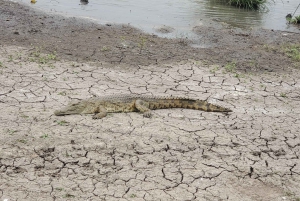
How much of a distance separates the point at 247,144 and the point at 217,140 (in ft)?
1.46

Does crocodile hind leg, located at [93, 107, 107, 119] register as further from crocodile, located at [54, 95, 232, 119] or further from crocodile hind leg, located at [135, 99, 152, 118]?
crocodile hind leg, located at [135, 99, 152, 118]

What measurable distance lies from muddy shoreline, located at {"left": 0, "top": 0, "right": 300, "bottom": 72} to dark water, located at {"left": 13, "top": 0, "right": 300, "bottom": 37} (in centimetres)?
79

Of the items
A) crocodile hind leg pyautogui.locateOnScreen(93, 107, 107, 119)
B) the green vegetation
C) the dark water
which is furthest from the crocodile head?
the green vegetation

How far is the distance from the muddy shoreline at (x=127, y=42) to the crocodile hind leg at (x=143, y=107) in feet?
7.21

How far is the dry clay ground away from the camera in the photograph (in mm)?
4852

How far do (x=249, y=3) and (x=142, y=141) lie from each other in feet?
38.1

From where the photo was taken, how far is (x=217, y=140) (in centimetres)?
604

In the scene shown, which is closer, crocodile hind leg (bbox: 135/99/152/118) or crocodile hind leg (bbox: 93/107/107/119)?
crocodile hind leg (bbox: 93/107/107/119)

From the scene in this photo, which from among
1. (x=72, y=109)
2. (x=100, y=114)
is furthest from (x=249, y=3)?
(x=72, y=109)

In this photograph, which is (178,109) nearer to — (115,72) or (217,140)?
(217,140)

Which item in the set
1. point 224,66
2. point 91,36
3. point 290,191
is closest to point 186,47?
point 224,66

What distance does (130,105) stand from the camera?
22.6 ft

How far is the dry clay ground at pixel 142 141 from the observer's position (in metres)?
4.85

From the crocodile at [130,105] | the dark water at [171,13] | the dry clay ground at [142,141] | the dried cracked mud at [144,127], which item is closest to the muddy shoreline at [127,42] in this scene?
the dried cracked mud at [144,127]
